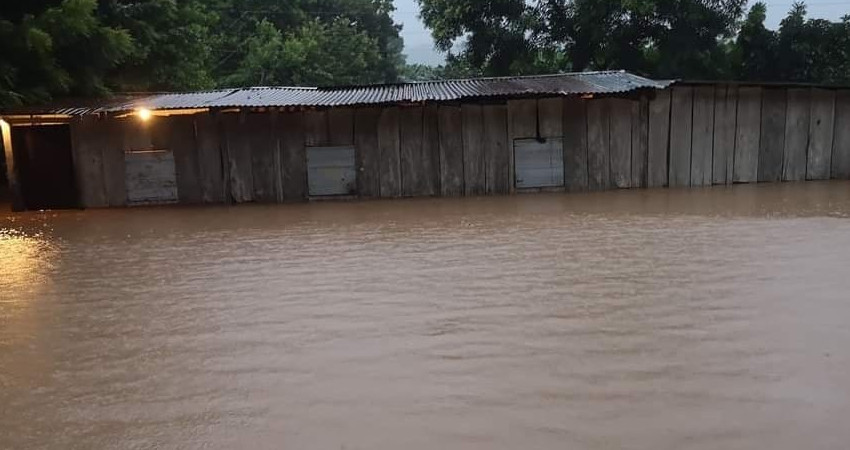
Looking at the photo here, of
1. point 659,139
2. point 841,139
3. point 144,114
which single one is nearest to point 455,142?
point 659,139

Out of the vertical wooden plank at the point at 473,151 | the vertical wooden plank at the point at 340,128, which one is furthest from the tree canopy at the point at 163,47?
the vertical wooden plank at the point at 473,151

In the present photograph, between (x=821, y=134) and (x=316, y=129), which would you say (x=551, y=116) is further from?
(x=821, y=134)

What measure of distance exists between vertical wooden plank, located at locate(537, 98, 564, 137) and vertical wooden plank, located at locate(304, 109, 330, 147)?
4.19 m

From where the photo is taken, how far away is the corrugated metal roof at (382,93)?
42.7 ft

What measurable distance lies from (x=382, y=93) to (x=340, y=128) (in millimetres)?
1289

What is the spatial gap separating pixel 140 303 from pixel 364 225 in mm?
4696

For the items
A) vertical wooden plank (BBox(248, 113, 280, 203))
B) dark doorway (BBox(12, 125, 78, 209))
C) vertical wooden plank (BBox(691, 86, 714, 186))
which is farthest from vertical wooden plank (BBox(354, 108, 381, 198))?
vertical wooden plank (BBox(691, 86, 714, 186))

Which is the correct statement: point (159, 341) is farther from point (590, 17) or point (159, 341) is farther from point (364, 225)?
point (590, 17)

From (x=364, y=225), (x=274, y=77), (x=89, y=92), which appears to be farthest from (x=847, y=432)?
(x=274, y=77)

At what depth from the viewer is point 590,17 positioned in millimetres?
20547

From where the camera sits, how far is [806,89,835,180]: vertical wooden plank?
1433cm

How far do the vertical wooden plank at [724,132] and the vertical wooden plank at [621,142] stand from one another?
1742 millimetres

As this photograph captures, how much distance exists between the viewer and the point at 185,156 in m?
14.1

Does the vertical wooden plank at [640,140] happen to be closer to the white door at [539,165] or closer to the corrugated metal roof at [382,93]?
the corrugated metal roof at [382,93]
